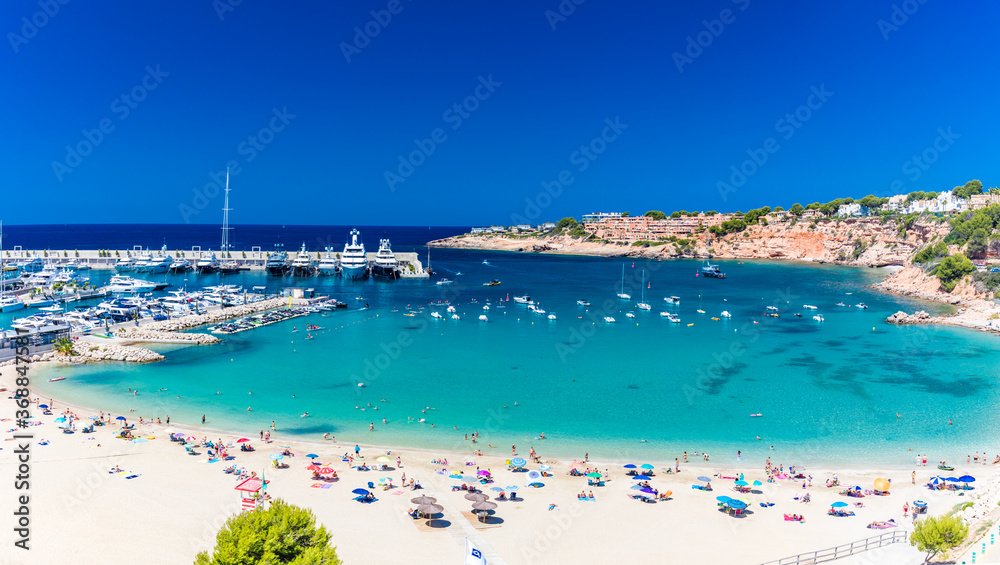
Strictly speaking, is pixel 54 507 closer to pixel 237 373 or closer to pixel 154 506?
pixel 154 506

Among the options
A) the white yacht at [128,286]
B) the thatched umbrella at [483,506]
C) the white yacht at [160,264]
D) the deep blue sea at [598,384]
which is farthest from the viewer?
the white yacht at [160,264]

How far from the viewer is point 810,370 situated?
45500 millimetres

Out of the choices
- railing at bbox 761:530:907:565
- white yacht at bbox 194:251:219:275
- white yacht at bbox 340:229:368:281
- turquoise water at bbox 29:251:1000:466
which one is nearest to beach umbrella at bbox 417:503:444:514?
turquoise water at bbox 29:251:1000:466

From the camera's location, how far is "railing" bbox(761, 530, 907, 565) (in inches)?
683

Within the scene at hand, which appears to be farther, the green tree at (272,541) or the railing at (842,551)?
the railing at (842,551)

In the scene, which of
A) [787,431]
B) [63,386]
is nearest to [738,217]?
[787,431]

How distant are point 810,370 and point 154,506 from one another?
42682 millimetres

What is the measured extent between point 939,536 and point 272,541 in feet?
54.4

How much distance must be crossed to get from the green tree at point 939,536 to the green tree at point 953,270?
82443 millimetres

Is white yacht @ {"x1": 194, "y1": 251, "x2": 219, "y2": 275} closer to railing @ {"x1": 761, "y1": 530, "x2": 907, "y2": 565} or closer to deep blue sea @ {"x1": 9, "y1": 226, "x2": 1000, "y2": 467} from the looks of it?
deep blue sea @ {"x1": 9, "y1": 226, "x2": 1000, "y2": 467}

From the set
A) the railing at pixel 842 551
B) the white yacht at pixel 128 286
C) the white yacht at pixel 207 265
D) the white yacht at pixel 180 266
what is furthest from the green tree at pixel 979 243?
the white yacht at pixel 180 266

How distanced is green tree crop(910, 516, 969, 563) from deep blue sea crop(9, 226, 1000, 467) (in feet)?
42.5

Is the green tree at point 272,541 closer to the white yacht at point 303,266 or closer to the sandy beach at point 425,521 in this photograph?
the sandy beach at point 425,521

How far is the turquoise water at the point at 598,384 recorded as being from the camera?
1233 inches
